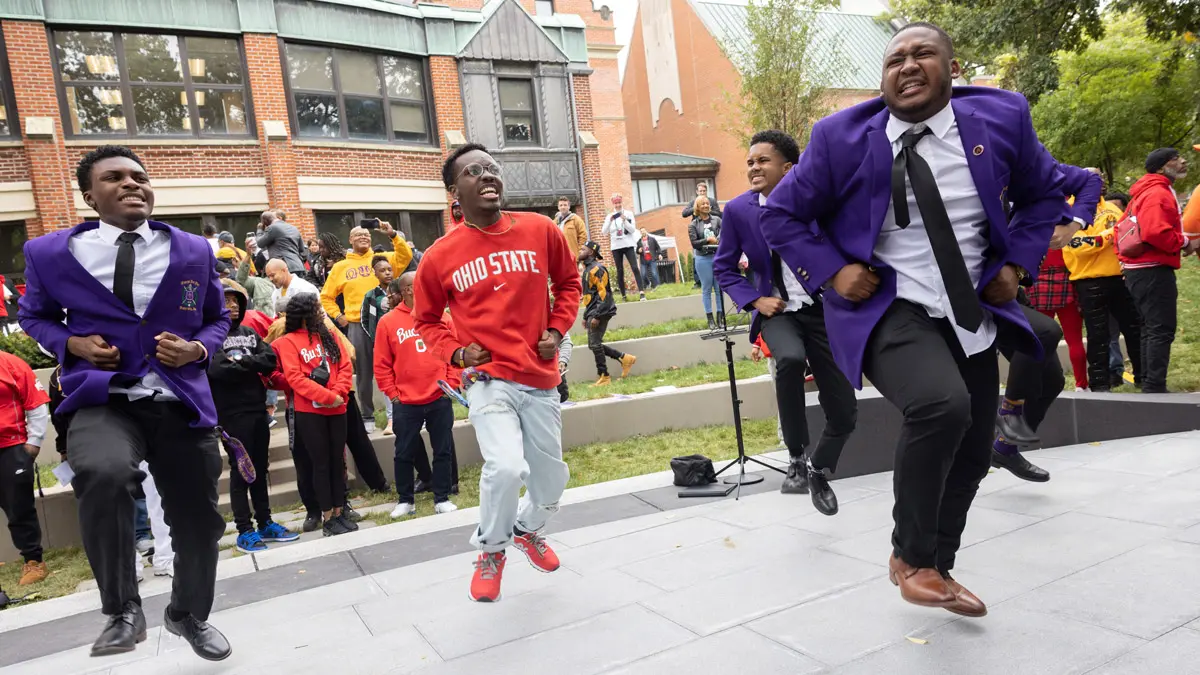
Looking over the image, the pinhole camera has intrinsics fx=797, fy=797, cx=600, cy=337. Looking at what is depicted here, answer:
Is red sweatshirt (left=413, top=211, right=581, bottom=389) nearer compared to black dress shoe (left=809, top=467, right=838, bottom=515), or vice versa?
red sweatshirt (left=413, top=211, right=581, bottom=389)

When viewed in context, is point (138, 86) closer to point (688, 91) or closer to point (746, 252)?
point (746, 252)

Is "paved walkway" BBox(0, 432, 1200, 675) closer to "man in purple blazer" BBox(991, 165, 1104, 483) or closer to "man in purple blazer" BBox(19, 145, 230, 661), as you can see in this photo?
"man in purple blazer" BBox(991, 165, 1104, 483)

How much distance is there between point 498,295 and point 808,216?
1.57 meters

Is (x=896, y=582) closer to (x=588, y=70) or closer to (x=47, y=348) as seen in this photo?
(x=47, y=348)

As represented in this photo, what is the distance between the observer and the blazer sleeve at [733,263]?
5215 mm

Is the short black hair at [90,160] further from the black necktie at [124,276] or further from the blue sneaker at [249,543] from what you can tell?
the blue sneaker at [249,543]

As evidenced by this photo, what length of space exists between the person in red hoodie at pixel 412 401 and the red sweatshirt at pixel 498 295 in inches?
109

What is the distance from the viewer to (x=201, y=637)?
3.40 m

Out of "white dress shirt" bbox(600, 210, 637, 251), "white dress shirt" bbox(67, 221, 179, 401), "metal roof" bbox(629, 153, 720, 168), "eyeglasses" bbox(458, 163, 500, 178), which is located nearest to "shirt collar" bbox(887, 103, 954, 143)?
"eyeglasses" bbox(458, 163, 500, 178)

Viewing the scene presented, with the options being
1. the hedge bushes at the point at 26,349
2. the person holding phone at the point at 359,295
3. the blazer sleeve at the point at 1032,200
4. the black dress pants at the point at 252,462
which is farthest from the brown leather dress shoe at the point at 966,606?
the hedge bushes at the point at 26,349

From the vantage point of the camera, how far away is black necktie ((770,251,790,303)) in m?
5.20

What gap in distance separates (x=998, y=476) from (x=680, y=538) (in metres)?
2.24

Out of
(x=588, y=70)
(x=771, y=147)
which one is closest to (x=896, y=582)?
(x=771, y=147)

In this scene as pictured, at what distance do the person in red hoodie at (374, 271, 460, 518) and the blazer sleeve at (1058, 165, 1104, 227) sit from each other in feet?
15.5
